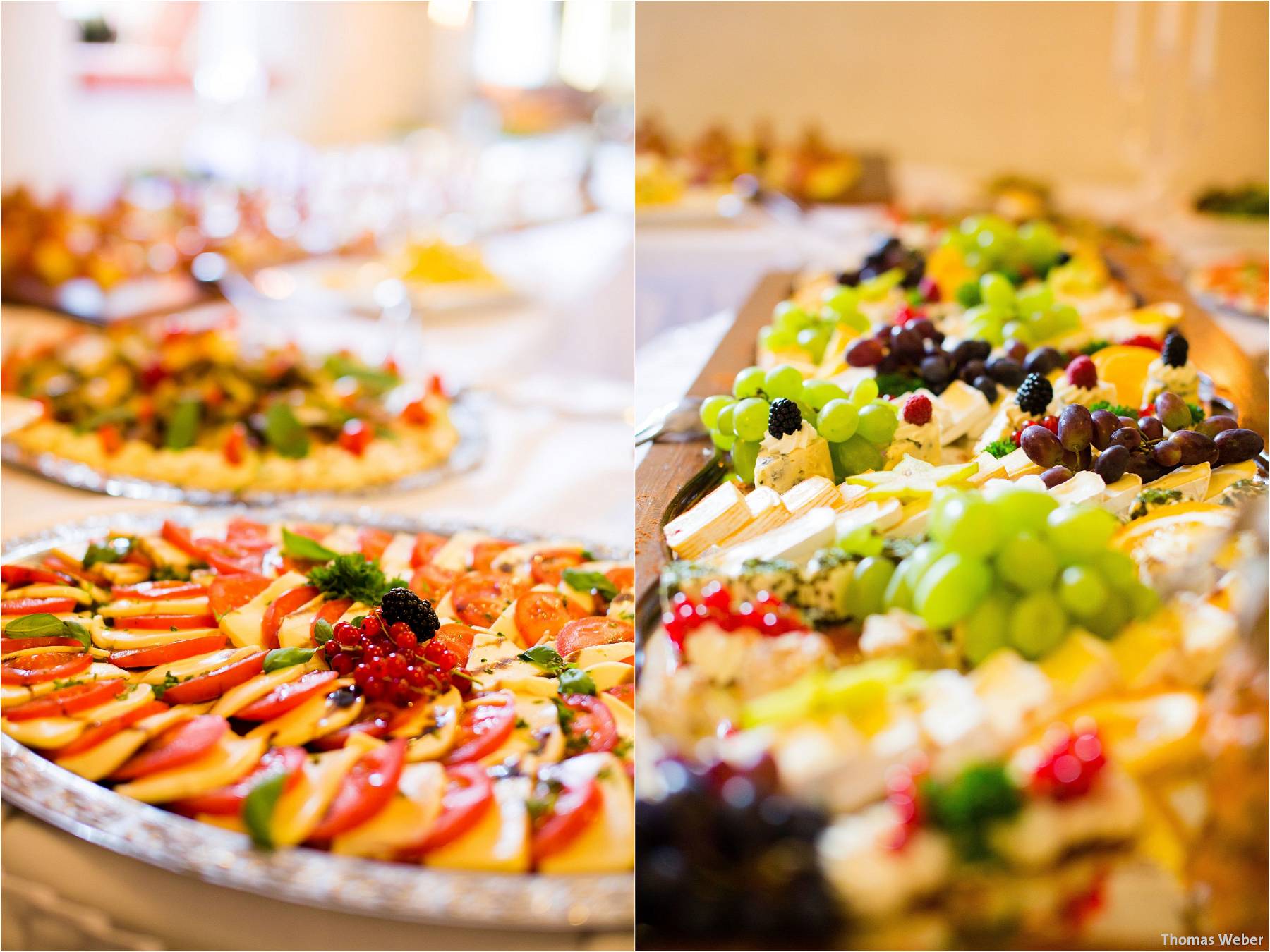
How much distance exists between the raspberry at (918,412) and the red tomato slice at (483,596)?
1.88 ft

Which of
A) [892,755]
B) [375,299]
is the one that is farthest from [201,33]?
[892,755]

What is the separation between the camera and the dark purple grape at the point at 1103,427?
1.36 m

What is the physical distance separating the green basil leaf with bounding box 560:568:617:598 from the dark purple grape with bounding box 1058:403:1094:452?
611 mm

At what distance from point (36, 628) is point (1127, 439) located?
133 centimetres

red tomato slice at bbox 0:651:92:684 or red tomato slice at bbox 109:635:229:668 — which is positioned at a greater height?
red tomato slice at bbox 0:651:92:684

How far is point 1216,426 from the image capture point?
146 cm

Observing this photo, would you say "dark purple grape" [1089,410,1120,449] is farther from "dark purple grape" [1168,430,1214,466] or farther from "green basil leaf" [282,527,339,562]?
"green basil leaf" [282,527,339,562]

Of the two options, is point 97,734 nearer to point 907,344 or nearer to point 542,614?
point 542,614

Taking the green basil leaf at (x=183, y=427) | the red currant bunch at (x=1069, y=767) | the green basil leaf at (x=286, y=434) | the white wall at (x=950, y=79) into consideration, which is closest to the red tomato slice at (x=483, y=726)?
the red currant bunch at (x=1069, y=767)

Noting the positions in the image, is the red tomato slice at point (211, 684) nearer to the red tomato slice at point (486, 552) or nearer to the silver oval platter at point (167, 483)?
the red tomato slice at point (486, 552)

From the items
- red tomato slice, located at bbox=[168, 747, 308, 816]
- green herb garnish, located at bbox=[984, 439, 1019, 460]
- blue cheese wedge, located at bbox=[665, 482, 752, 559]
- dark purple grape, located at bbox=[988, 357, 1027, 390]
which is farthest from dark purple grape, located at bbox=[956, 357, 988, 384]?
red tomato slice, located at bbox=[168, 747, 308, 816]

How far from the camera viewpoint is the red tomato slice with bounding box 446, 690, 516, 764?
109cm

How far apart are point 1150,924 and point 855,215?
3849 millimetres

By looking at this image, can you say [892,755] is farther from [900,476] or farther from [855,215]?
[855,215]
